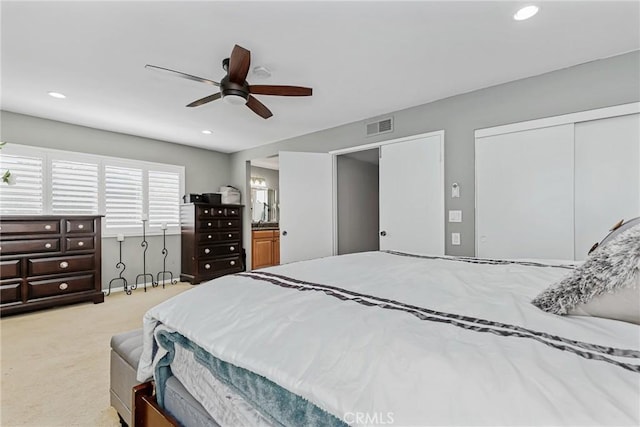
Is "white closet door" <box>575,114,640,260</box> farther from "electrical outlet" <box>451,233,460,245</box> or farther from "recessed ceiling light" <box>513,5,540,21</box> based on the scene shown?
"recessed ceiling light" <box>513,5,540,21</box>

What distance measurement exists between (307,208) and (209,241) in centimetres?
194

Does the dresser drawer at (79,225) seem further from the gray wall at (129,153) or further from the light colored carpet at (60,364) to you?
the light colored carpet at (60,364)

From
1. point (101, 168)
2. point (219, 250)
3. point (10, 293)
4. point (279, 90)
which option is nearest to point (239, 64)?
point (279, 90)

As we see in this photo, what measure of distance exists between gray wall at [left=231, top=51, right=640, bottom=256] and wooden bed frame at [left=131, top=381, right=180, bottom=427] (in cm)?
289

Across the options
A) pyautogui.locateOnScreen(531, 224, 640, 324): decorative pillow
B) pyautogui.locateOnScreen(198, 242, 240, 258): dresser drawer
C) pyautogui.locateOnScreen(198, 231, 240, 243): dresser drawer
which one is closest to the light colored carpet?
pyautogui.locateOnScreen(198, 242, 240, 258): dresser drawer

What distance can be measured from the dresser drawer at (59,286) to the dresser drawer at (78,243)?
1.16ft

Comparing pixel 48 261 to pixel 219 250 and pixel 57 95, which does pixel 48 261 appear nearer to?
pixel 57 95

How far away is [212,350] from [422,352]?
1.98 feet

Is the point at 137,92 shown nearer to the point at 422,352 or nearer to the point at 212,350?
the point at 212,350

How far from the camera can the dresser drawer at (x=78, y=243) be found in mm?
3629

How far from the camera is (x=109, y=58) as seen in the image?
2.38m

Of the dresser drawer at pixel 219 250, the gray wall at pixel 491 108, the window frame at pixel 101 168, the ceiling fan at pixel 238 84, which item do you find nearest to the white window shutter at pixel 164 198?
the window frame at pixel 101 168

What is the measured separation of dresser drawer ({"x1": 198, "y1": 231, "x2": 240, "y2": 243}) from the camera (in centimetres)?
496

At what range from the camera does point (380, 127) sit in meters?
3.78
